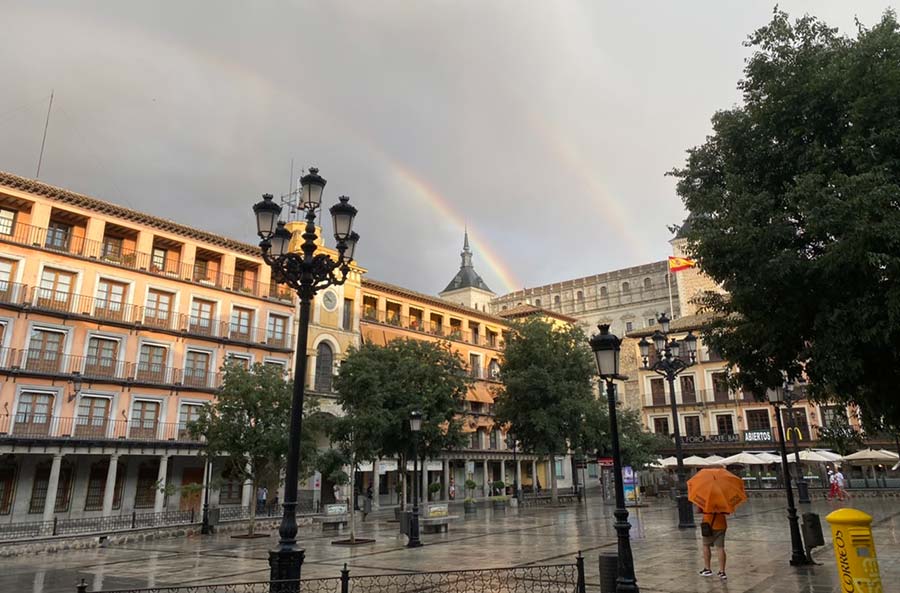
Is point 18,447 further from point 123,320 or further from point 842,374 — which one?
point 842,374

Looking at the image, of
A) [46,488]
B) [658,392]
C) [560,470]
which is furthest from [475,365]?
[46,488]

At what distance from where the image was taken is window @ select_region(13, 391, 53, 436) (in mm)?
29125

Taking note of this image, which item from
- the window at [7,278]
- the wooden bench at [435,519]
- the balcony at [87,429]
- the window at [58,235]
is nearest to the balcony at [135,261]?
the window at [58,235]

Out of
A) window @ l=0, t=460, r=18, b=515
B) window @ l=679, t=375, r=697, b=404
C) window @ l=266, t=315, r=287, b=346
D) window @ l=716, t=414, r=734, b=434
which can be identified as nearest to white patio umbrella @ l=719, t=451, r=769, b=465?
window @ l=716, t=414, r=734, b=434

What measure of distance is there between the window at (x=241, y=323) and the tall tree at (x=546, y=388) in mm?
16381

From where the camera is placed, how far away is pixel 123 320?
33.4 metres

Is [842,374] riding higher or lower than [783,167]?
lower

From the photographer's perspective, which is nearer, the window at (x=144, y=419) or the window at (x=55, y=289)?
the window at (x=55, y=289)

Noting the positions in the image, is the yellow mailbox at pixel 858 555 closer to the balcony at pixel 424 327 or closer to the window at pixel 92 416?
the window at pixel 92 416

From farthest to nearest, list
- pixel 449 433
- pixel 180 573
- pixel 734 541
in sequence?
pixel 449 433, pixel 734 541, pixel 180 573

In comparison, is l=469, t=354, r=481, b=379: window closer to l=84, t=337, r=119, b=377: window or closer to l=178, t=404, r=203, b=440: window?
l=178, t=404, r=203, b=440: window

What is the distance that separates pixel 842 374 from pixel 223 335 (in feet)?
114

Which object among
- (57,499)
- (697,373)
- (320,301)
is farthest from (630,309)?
(57,499)

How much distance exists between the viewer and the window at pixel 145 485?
3294 cm
